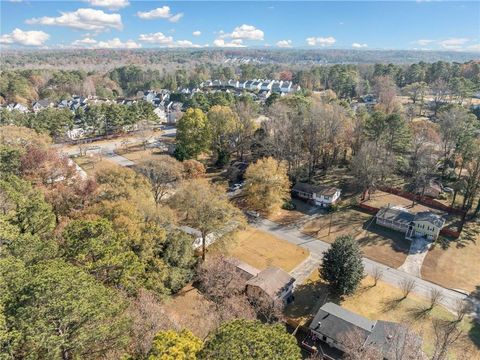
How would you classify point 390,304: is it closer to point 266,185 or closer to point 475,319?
point 475,319

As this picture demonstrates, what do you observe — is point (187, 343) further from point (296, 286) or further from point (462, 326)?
point (462, 326)

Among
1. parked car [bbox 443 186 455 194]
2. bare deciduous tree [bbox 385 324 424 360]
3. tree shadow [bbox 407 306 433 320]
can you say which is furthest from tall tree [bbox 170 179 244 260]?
parked car [bbox 443 186 455 194]

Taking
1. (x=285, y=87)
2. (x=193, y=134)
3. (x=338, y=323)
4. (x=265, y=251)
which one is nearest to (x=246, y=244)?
(x=265, y=251)

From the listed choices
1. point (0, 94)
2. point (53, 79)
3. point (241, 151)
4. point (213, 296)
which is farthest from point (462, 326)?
point (53, 79)

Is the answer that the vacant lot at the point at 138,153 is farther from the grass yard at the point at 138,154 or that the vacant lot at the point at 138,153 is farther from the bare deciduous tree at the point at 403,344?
the bare deciduous tree at the point at 403,344

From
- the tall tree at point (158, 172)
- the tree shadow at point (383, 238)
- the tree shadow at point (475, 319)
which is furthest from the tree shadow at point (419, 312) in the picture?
the tall tree at point (158, 172)

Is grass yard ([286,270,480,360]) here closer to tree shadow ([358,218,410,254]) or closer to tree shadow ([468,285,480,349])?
tree shadow ([468,285,480,349])
